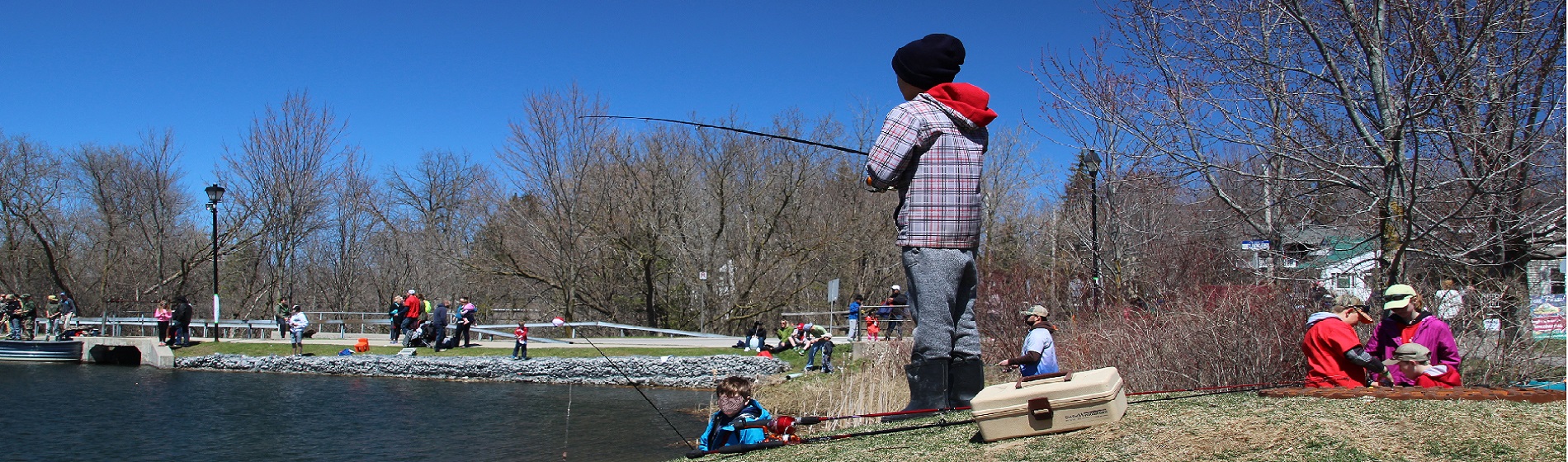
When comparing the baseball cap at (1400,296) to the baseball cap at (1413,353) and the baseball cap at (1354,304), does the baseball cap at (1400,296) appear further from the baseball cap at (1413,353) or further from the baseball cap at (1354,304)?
the baseball cap at (1413,353)

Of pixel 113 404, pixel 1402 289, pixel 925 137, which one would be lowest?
pixel 113 404

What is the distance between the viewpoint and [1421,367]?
6395mm

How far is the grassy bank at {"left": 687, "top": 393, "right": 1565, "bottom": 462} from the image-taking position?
3.72 metres

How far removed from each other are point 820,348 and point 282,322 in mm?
19298

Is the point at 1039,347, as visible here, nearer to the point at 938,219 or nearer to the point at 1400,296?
the point at 1400,296

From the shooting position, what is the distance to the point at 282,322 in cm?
3212

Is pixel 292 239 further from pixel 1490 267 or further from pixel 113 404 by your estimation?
pixel 1490 267

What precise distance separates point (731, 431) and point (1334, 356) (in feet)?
11.8

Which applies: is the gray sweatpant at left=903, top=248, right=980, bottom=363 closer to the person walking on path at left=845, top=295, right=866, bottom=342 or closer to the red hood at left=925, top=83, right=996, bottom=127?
the red hood at left=925, top=83, right=996, bottom=127

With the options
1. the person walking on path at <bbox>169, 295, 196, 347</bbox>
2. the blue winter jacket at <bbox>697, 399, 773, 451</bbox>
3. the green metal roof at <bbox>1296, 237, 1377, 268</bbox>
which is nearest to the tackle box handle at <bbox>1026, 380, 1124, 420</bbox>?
the blue winter jacket at <bbox>697, 399, 773, 451</bbox>

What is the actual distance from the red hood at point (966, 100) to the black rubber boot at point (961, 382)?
129 cm

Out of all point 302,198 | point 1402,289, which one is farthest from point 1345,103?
point 302,198

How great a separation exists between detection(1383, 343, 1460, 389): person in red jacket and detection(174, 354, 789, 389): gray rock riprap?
15082 millimetres

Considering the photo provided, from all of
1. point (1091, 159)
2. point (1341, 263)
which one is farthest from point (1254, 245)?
point (1091, 159)
